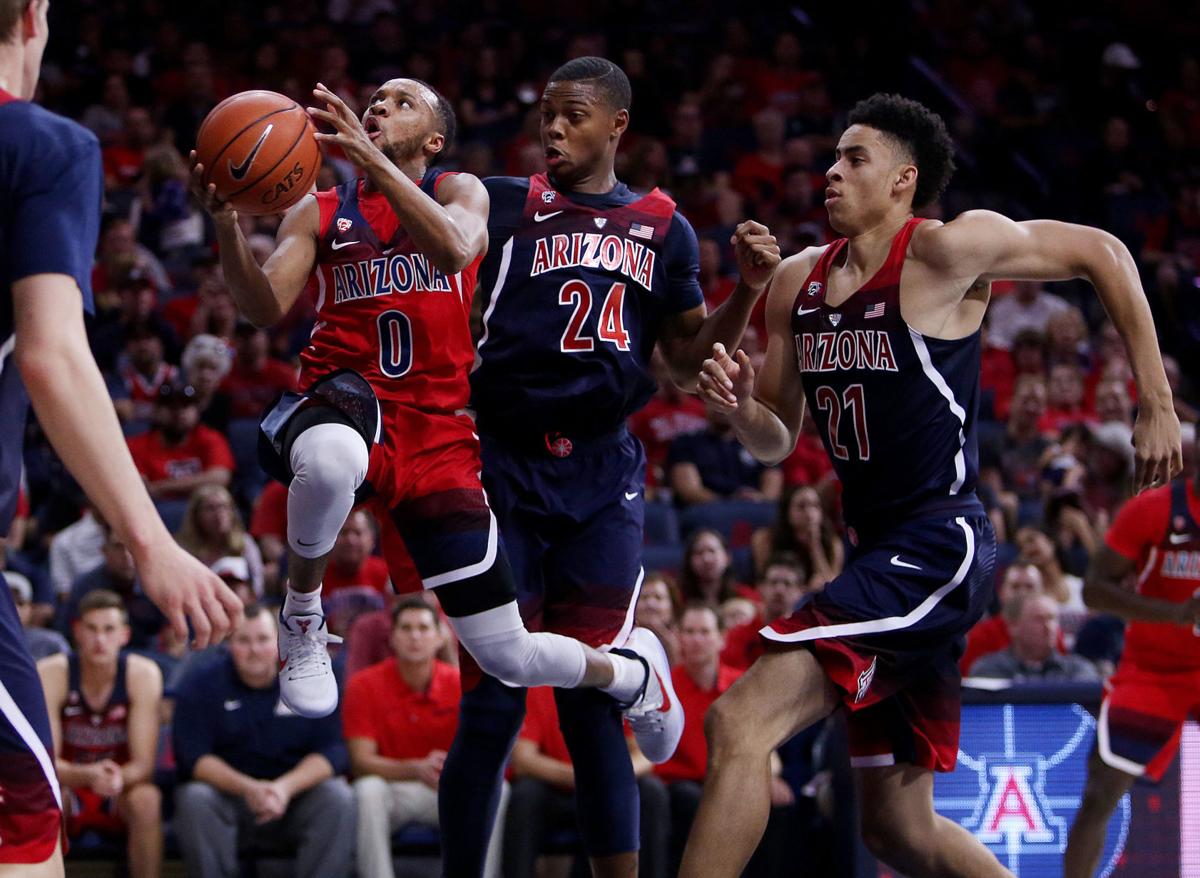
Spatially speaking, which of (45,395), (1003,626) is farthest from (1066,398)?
(45,395)

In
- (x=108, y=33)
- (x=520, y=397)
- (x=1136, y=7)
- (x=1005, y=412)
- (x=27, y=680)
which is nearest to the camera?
(x=27, y=680)

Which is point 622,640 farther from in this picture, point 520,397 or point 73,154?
point 73,154

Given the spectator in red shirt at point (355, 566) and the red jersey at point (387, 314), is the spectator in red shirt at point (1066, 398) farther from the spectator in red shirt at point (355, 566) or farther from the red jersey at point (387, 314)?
the red jersey at point (387, 314)

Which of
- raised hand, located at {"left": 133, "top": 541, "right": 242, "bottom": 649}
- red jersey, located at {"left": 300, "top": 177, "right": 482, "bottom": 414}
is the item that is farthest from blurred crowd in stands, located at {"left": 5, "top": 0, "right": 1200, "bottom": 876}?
raised hand, located at {"left": 133, "top": 541, "right": 242, "bottom": 649}

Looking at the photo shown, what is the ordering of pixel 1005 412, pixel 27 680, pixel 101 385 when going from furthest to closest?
pixel 1005 412 < pixel 27 680 < pixel 101 385

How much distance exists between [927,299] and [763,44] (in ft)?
39.5

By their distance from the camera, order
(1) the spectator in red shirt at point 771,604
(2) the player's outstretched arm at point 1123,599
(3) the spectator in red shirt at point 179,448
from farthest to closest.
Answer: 1. (3) the spectator in red shirt at point 179,448
2. (1) the spectator in red shirt at point 771,604
3. (2) the player's outstretched arm at point 1123,599

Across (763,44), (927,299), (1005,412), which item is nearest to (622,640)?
(927,299)

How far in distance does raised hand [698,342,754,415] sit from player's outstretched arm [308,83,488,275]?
696 mm

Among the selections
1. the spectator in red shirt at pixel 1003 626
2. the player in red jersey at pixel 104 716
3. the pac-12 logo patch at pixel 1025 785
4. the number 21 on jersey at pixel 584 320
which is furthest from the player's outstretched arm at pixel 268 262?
the spectator in red shirt at pixel 1003 626

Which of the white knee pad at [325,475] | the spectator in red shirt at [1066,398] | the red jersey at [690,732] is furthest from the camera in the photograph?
the spectator in red shirt at [1066,398]

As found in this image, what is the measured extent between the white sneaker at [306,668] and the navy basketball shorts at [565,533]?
581mm

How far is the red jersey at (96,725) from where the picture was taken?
7.20m

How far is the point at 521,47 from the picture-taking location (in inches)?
562
